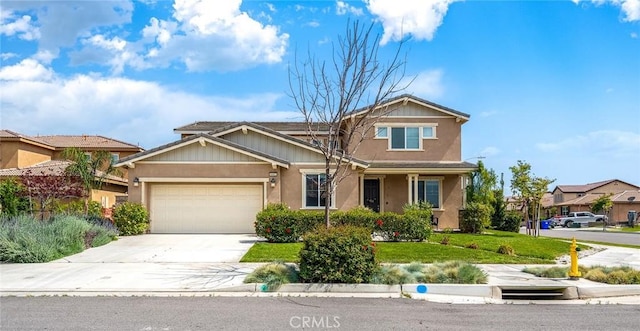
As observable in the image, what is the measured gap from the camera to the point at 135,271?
512 inches

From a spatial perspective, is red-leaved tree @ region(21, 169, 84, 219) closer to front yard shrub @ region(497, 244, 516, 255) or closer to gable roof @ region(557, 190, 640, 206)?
front yard shrub @ region(497, 244, 516, 255)

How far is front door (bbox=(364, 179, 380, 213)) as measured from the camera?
27578 millimetres

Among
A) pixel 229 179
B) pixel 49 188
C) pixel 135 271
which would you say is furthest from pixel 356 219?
pixel 49 188

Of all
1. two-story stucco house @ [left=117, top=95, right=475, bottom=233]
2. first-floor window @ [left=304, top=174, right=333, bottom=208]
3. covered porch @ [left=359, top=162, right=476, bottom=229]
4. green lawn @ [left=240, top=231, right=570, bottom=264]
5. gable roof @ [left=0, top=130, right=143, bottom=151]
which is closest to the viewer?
green lawn @ [left=240, top=231, right=570, bottom=264]

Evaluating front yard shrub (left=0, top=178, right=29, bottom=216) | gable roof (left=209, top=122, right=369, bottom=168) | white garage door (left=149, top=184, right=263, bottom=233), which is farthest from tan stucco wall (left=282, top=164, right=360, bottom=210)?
front yard shrub (left=0, top=178, right=29, bottom=216)

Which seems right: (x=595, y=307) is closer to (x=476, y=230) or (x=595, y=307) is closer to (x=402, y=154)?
(x=476, y=230)

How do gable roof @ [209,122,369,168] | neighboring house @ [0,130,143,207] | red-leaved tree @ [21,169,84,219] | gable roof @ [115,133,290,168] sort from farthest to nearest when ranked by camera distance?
neighboring house @ [0,130,143,207], gable roof @ [209,122,369,168], gable roof @ [115,133,290,168], red-leaved tree @ [21,169,84,219]

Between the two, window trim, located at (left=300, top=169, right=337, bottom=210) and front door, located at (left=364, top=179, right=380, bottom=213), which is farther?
front door, located at (left=364, top=179, right=380, bottom=213)

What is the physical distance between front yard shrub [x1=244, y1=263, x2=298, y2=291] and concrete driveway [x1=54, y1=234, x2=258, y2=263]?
3.34 m

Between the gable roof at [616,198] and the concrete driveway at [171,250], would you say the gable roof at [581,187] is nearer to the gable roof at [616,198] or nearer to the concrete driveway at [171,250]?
the gable roof at [616,198]

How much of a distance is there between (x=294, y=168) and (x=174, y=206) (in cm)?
527

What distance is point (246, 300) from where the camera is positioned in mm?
9945

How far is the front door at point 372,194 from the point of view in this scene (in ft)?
90.5

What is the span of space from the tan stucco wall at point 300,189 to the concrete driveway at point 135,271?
4.73 m
